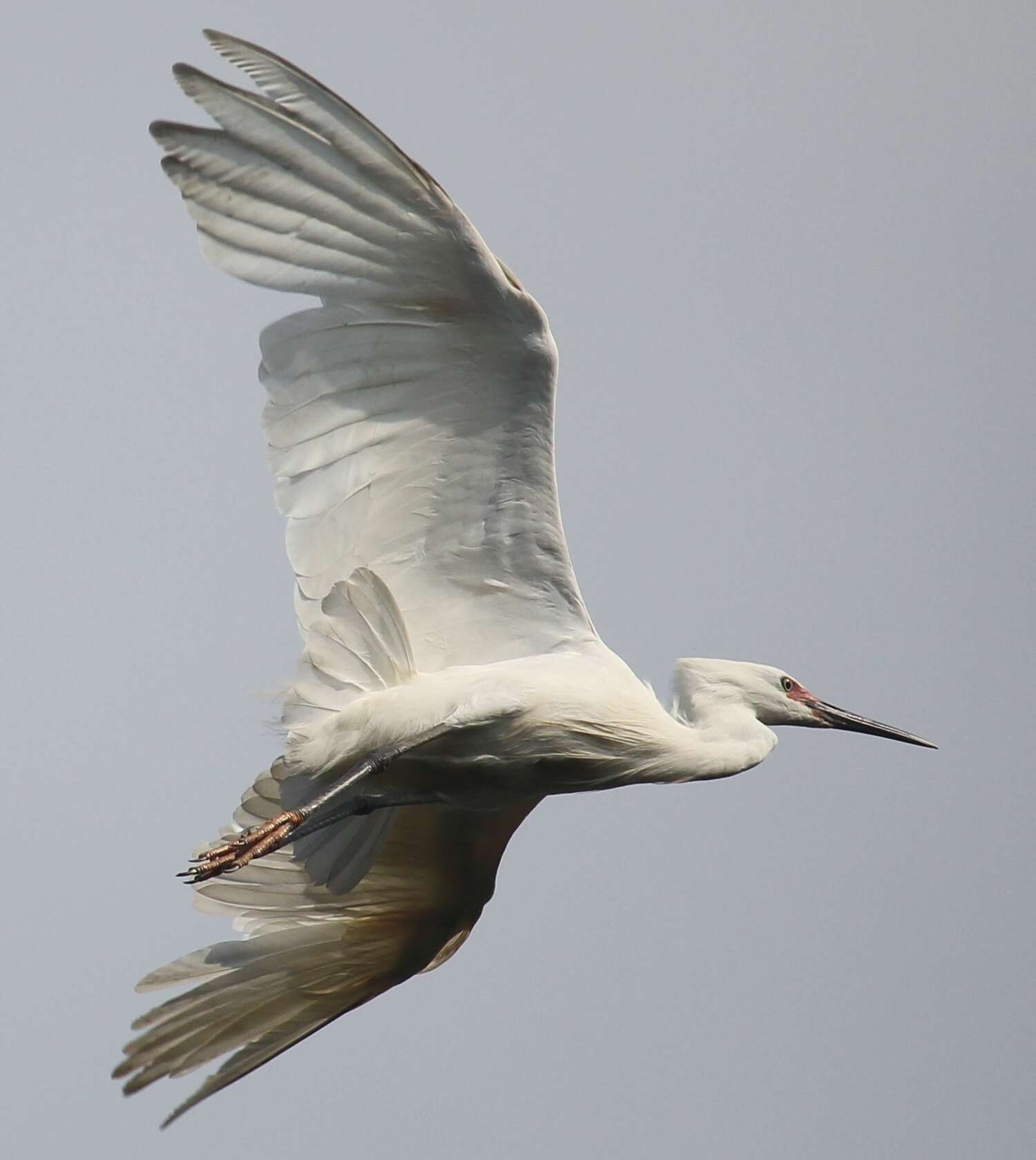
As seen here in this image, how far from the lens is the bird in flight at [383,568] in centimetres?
890

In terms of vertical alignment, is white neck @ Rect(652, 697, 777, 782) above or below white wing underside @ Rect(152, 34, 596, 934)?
below

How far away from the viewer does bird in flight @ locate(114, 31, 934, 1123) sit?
8898 millimetres

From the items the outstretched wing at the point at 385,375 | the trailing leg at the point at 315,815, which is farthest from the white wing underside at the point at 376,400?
the trailing leg at the point at 315,815

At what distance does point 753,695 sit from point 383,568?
228 centimetres

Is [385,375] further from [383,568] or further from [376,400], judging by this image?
[383,568]

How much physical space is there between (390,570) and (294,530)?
1.95 feet

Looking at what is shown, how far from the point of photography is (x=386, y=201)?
29.4 ft

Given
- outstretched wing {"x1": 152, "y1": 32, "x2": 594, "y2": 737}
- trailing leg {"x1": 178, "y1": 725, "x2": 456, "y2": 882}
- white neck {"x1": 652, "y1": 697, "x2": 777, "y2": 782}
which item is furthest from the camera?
white neck {"x1": 652, "y1": 697, "x2": 777, "y2": 782}

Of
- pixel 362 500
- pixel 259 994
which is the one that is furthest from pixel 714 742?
pixel 259 994

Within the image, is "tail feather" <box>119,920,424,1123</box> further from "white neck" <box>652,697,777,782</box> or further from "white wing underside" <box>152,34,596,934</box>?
"white neck" <box>652,697,777,782</box>

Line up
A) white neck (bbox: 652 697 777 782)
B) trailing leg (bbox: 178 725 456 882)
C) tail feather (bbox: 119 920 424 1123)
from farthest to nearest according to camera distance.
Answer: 1. tail feather (bbox: 119 920 424 1123)
2. white neck (bbox: 652 697 777 782)
3. trailing leg (bbox: 178 725 456 882)

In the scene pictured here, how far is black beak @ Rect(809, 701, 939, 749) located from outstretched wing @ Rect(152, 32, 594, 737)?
2.05 metres

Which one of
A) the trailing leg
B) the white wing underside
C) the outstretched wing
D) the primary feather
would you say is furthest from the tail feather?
the outstretched wing

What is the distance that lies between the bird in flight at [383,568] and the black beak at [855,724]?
0.50 m
